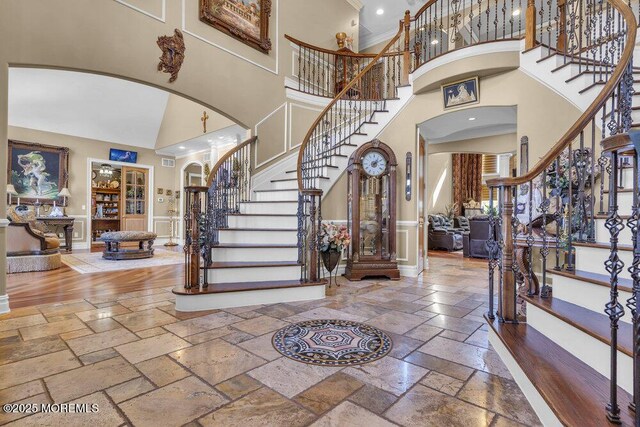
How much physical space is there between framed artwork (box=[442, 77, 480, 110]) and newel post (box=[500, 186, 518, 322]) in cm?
257

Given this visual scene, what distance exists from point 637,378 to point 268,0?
6519 millimetres

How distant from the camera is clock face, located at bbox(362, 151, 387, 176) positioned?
4.50 m

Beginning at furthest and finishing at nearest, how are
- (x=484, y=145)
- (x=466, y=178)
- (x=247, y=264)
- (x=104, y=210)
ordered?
(x=466, y=178), (x=104, y=210), (x=484, y=145), (x=247, y=264)

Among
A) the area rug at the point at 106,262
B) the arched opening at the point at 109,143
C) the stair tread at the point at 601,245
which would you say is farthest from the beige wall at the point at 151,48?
the stair tread at the point at 601,245

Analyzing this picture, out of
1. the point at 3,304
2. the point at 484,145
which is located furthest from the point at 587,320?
the point at 484,145

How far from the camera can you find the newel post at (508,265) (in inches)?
84.3

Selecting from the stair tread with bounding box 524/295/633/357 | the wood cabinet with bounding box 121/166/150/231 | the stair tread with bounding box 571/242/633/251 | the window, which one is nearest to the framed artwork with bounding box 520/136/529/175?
the stair tread with bounding box 571/242/633/251

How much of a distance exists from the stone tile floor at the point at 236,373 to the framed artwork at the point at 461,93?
2935mm

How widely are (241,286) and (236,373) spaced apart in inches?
55.1

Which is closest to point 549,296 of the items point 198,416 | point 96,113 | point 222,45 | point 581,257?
point 581,257

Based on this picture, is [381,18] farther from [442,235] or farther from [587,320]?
[587,320]

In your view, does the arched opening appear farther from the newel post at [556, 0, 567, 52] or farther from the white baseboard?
the newel post at [556, 0, 567, 52]

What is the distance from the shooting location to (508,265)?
7.02 feet

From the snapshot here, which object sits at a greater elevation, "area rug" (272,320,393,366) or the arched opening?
the arched opening
